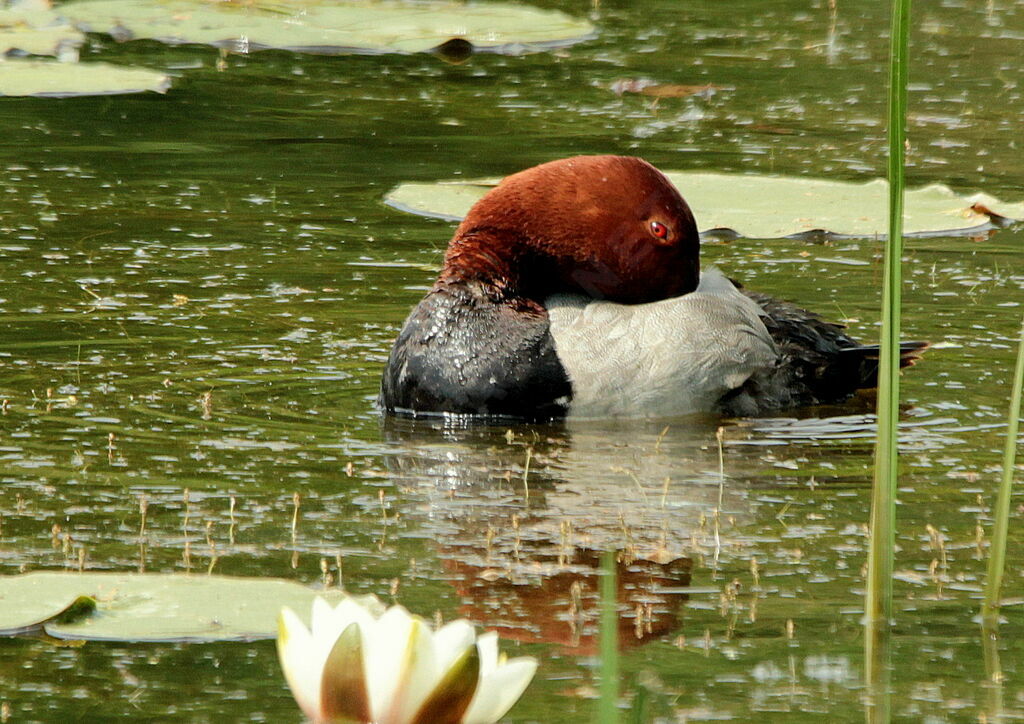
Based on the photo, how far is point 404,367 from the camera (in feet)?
19.0

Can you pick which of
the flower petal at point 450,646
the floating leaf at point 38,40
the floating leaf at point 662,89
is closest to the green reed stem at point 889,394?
the flower petal at point 450,646

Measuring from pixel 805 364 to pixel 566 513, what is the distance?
1.62m

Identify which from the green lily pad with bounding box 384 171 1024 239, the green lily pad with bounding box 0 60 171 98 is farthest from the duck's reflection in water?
the green lily pad with bounding box 0 60 171 98

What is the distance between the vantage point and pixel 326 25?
11562 mm

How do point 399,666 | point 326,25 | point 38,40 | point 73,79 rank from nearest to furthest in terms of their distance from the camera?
point 399,666, point 73,79, point 38,40, point 326,25

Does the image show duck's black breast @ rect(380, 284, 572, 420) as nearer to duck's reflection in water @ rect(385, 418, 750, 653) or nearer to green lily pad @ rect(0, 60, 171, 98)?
duck's reflection in water @ rect(385, 418, 750, 653)

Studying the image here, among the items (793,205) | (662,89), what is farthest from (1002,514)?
(662,89)

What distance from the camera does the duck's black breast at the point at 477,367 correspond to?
5.69m

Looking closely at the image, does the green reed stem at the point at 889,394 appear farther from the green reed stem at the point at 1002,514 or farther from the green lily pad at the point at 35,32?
the green lily pad at the point at 35,32

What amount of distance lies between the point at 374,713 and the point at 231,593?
1015mm

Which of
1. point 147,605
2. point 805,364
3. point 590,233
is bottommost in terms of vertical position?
point 147,605

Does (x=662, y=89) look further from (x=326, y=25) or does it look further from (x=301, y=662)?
(x=301, y=662)

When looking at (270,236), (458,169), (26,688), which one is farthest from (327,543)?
(458,169)

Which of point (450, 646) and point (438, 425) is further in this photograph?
point (438, 425)
